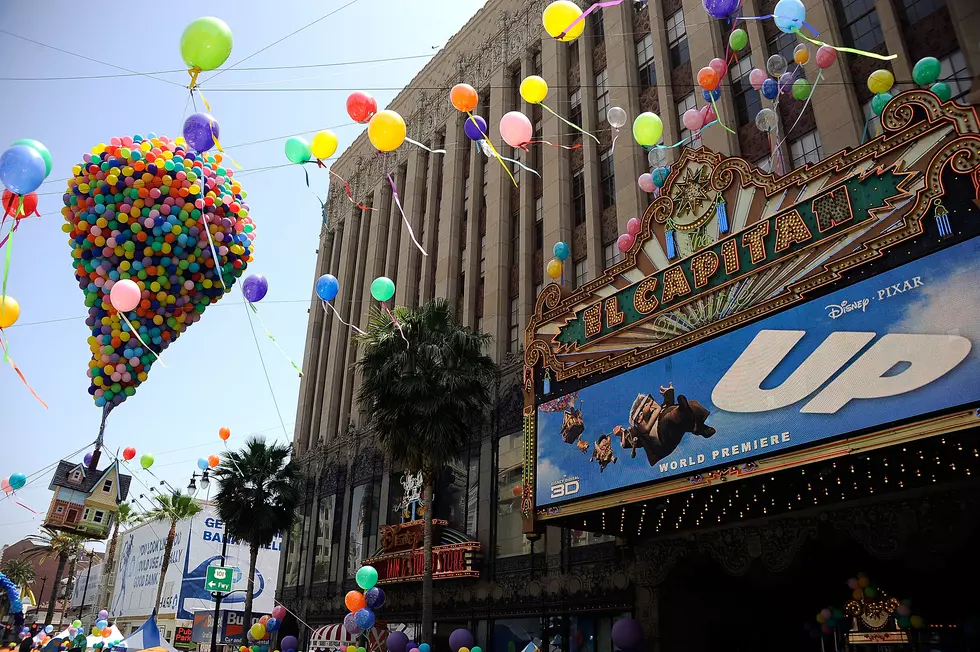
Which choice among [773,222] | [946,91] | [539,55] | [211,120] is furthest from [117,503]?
[539,55]

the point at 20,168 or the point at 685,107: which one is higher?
the point at 685,107

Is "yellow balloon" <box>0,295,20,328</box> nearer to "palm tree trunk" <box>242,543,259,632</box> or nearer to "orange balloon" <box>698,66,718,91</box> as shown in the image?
"orange balloon" <box>698,66,718,91</box>

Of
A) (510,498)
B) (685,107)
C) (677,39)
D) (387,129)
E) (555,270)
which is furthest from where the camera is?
(510,498)

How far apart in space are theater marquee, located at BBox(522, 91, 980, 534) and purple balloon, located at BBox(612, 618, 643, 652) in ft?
11.2

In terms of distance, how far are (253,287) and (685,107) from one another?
16521 millimetres

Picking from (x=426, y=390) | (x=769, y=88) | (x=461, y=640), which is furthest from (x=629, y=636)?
(x=769, y=88)

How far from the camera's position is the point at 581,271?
26.5 m

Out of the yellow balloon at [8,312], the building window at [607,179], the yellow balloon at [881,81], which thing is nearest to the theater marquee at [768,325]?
the yellow balloon at [881,81]

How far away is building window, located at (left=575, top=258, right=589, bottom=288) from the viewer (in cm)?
2611

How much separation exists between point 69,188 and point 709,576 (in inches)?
684

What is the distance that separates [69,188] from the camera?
39.0 feet

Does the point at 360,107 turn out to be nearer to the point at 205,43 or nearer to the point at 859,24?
the point at 205,43

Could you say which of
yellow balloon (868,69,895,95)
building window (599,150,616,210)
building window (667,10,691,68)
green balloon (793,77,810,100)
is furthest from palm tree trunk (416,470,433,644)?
yellow balloon (868,69,895,95)

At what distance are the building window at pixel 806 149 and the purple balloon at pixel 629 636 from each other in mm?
13379
